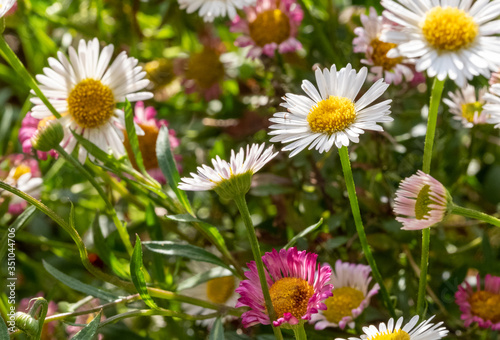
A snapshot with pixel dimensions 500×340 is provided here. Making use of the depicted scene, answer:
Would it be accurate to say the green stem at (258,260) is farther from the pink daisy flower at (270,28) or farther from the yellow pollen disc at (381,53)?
the pink daisy flower at (270,28)

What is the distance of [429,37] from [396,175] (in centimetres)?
24

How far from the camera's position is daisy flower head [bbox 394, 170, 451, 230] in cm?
48

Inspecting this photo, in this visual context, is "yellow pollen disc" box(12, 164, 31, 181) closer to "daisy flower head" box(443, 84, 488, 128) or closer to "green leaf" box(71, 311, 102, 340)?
"green leaf" box(71, 311, 102, 340)

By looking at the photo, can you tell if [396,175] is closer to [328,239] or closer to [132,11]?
[328,239]

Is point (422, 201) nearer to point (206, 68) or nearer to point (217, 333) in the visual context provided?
point (217, 333)

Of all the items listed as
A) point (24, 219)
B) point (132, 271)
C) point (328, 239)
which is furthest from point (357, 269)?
point (24, 219)

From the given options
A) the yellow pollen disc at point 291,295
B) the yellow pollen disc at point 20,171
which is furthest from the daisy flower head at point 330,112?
the yellow pollen disc at point 20,171

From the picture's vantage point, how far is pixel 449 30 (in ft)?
1.65

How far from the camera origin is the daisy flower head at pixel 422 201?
1.58ft

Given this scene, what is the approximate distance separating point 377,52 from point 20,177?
485mm

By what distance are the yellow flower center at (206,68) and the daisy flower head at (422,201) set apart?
0.57 meters

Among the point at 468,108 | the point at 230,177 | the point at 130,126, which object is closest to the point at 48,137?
the point at 130,126

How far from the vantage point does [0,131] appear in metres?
1.04

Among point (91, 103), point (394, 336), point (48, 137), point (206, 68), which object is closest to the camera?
point (394, 336)
